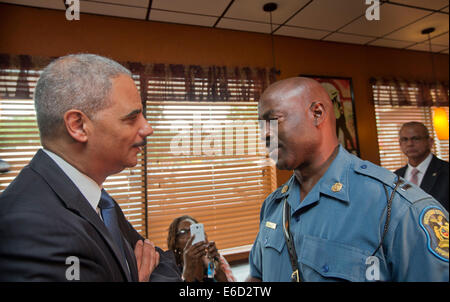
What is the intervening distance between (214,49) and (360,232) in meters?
1.93

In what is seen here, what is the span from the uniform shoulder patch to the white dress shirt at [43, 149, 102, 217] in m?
0.67

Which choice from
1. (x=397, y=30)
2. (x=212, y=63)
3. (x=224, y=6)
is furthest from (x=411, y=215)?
(x=212, y=63)

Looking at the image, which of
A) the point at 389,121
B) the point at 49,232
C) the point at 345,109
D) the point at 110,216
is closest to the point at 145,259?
the point at 110,216

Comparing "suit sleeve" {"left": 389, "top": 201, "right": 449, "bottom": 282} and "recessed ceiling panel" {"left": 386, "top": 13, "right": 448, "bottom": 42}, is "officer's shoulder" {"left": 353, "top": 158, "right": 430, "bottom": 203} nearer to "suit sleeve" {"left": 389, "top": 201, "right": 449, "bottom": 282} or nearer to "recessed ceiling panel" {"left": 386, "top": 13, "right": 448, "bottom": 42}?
"suit sleeve" {"left": 389, "top": 201, "right": 449, "bottom": 282}

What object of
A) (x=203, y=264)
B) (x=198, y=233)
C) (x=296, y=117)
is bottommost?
(x=203, y=264)

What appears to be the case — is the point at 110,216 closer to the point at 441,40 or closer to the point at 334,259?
the point at 334,259

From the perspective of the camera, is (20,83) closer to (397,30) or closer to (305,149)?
(305,149)

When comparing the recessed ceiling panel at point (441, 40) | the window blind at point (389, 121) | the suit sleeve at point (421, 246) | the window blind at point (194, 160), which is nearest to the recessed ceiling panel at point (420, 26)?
the recessed ceiling panel at point (441, 40)

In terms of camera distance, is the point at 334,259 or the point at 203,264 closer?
the point at 334,259

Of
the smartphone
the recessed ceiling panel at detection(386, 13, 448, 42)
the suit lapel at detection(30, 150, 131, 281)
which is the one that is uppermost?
the recessed ceiling panel at detection(386, 13, 448, 42)

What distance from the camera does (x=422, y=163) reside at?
2008mm

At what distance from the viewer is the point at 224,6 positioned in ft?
A: 4.54

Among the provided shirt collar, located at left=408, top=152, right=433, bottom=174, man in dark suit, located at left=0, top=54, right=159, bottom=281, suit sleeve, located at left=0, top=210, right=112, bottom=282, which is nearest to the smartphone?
man in dark suit, located at left=0, top=54, right=159, bottom=281

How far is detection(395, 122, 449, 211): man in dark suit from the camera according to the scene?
5.96 ft
